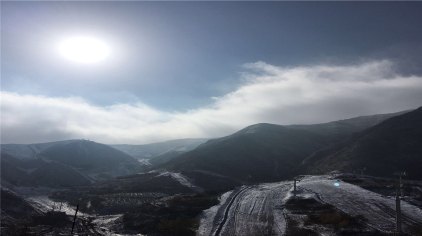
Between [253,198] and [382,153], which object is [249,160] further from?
[253,198]

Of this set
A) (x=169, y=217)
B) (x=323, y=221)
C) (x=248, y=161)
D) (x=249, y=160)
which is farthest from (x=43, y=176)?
(x=323, y=221)

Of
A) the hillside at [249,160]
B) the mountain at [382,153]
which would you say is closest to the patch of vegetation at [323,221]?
the mountain at [382,153]

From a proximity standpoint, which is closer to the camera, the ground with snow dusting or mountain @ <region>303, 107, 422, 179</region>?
the ground with snow dusting

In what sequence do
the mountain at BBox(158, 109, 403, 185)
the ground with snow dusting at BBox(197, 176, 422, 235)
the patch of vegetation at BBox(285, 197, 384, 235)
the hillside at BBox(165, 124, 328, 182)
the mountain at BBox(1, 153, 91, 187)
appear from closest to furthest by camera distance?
the patch of vegetation at BBox(285, 197, 384, 235) < the ground with snow dusting at BBox(197, 176, 422, 235) < the mountain at BBox(158, 109, 403, 185) < the hillside at BBox(165, 124, 328, 182) < the mountain at BBox(1, 153, 91, 187)

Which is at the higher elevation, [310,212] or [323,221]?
[310,212]

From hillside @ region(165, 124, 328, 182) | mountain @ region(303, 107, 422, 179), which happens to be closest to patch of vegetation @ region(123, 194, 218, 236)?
hillside @ region(165, 124, 328, 182)

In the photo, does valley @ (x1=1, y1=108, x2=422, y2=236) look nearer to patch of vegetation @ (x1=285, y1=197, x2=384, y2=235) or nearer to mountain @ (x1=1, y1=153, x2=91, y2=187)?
patch of vegetation @ (x1=285, y1=197, x2=384, y2=235)

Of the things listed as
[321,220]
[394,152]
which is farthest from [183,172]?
[321,220]

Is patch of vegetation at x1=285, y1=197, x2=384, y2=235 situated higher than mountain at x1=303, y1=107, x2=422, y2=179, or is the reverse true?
mountain at x1=303, y1=107, x2=422, y2=179

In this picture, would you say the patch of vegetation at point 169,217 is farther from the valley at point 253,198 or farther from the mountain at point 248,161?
the mountain at point 248,161

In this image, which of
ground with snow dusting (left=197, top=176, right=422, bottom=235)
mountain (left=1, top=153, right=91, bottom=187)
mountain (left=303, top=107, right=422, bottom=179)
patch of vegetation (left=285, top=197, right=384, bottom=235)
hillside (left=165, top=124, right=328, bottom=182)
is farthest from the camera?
mountain (left=1, top=153, right=91, bottom=187)
